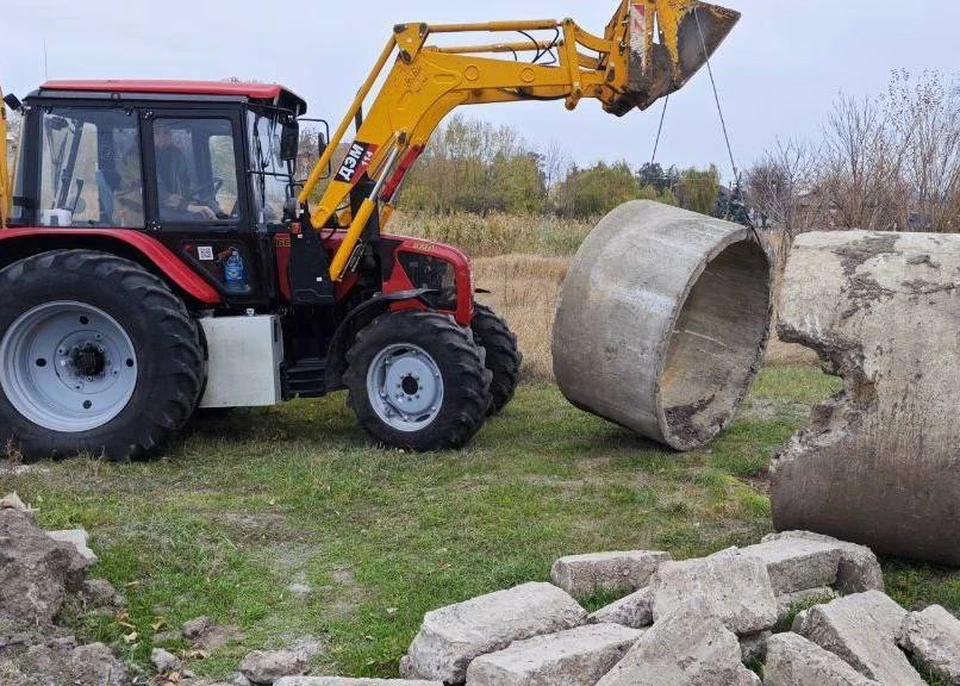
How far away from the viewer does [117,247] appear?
316 inches

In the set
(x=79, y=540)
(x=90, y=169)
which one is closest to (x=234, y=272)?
(x=90, y=169)

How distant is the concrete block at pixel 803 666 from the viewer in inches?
154

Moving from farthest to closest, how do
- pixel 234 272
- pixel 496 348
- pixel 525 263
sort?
pixel 525 263 → pixel 496 348 → pixel 234 272

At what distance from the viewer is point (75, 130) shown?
26.1ft

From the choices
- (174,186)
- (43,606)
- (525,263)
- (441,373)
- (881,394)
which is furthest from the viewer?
(525,263)

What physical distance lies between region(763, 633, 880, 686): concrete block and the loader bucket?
5.07 meters

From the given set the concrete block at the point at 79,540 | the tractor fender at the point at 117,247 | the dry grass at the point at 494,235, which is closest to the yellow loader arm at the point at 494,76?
the tractor fender at the point at 117,247

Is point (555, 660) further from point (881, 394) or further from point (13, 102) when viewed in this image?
point (13, 102)

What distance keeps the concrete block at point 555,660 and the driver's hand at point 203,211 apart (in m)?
4.66

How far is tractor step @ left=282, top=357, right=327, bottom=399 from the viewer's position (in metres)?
8.22

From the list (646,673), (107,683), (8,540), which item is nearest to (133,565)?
(8,540)

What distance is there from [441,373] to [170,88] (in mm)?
2773

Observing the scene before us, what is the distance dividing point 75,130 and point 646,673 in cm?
589

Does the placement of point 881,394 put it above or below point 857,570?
above
